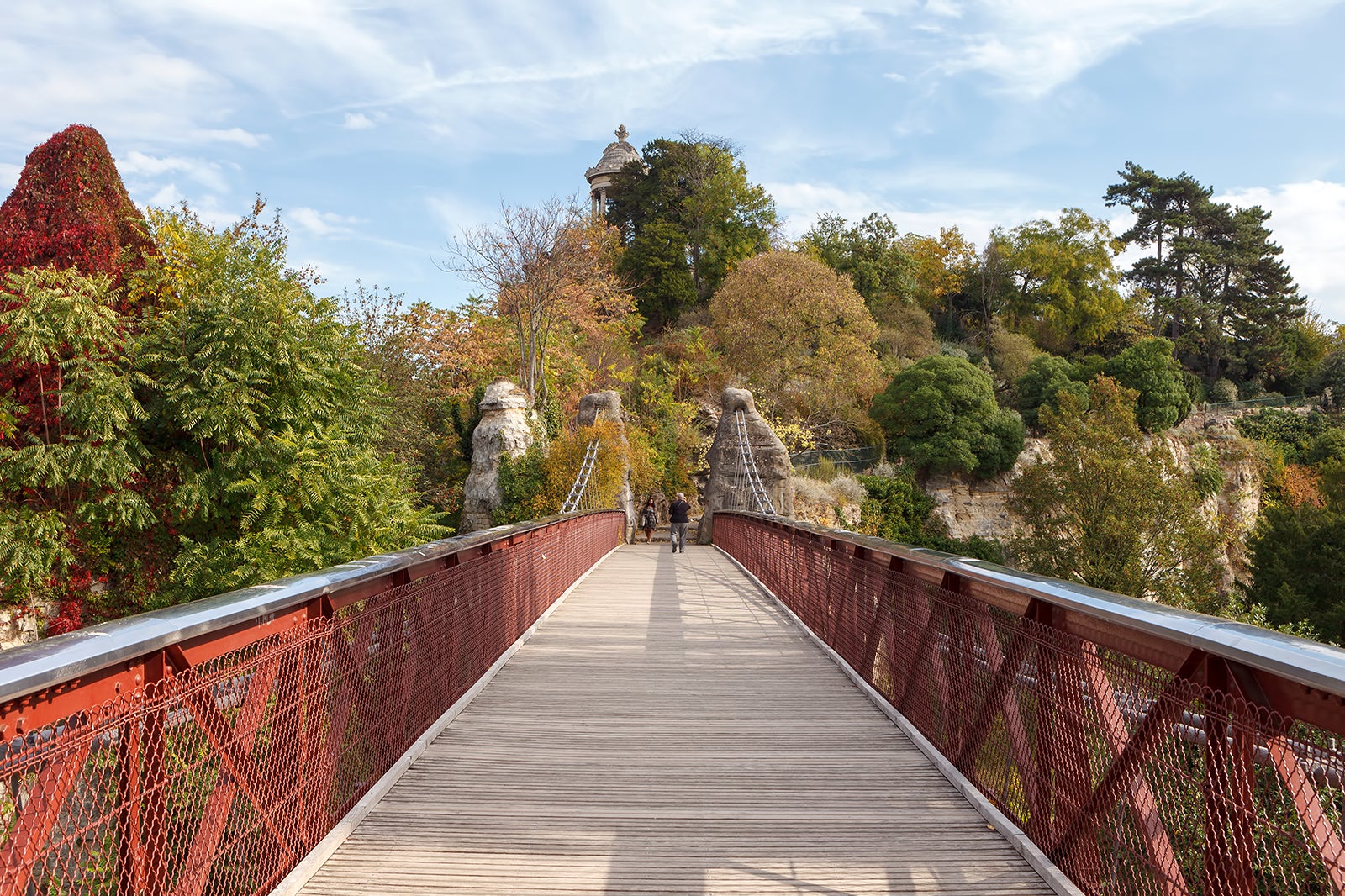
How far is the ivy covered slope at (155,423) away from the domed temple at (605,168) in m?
52.3

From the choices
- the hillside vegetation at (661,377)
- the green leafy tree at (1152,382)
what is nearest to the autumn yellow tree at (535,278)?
the hillside vegetation at (661,377)

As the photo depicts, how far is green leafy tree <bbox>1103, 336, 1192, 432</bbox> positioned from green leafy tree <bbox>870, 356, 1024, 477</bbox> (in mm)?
9423

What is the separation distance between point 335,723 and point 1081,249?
52.4 m

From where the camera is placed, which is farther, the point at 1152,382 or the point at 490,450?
the point at 1152,382

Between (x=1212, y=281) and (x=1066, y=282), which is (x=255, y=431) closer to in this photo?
(x=1066, y=282)

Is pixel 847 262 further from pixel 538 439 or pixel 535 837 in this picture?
pixel 535 837

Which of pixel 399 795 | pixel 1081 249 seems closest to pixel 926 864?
pixel 399 795

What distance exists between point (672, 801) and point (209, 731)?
181 centimetres

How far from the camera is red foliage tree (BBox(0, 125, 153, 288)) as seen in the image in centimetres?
1180

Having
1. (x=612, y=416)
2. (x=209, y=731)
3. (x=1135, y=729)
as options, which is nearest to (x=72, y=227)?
(x=209, y=731)

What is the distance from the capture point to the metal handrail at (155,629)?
1650mm

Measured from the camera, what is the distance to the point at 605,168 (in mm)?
64000

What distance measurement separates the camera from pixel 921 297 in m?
47.2

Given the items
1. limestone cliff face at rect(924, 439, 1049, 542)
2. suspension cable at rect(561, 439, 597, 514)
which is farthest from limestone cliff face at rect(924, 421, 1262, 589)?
suspension cable at rect(561, 439, 597, 514)
